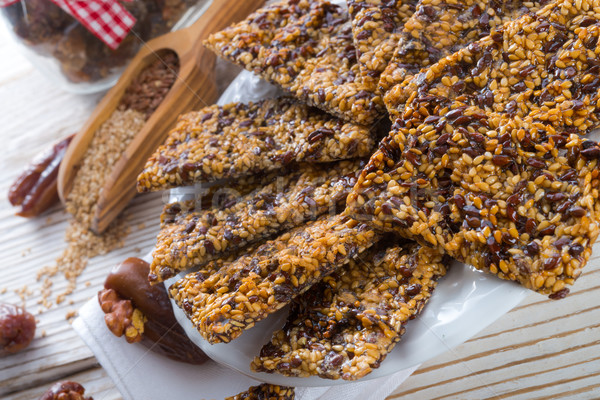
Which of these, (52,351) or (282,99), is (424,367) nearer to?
(282,99)

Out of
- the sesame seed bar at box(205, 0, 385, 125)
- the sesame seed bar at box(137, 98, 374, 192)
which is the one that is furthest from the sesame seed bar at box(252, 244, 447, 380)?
the sesame seed bar at box(205, 0, 385, 125)

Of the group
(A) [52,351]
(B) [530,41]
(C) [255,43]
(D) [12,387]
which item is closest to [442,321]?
(B) [530,41]

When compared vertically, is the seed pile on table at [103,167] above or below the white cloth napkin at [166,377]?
above

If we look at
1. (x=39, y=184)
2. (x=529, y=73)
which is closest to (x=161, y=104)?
(x=39, y=184)

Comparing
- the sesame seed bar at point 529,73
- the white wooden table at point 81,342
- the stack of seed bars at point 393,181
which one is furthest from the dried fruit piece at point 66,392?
the sesame seed bar at point 529,73

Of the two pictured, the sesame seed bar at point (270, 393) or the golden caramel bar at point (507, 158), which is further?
the sesame seed bar at point (270, 393)

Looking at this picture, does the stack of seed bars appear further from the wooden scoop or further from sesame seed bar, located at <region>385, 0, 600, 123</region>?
the wooden scoop

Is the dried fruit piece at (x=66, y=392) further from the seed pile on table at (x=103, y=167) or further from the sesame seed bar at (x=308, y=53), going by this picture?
the sesame seed bar at (x=308, y=53)
